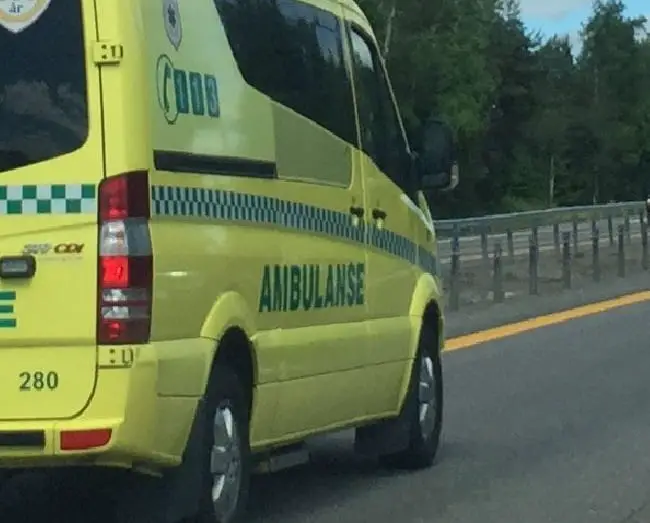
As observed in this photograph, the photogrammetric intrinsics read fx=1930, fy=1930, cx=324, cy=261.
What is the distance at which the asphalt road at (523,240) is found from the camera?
2275 centimetres

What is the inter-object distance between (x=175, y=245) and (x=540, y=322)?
546 inches

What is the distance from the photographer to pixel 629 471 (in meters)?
10.1

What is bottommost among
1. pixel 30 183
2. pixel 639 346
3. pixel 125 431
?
pixel 639 346

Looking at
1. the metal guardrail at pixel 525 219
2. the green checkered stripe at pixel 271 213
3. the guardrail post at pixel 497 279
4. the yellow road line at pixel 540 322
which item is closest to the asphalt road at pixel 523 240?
the metal guardrail at pixel 525 219

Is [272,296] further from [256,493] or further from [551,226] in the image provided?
[551,226]

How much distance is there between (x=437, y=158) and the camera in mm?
10305

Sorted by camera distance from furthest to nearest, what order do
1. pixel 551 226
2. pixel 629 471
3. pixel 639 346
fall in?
pixel 551 226, pixel 639 346, pixel 629 471

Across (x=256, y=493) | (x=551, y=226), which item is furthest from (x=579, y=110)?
(x=256, y=493)

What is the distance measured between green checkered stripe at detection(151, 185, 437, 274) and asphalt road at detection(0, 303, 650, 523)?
121cm

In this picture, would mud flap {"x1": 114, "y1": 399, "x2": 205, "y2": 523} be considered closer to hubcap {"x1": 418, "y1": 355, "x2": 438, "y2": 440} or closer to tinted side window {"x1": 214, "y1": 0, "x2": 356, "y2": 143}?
tinted side window {"x1": 214, "y1": 0, "x2": 356, "y2": 143}

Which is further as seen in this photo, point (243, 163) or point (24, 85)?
point (243, 163)

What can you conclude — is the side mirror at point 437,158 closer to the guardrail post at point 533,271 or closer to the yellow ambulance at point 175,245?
the yellow ambulance at point 175,245

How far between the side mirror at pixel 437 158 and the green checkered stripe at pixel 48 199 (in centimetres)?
373

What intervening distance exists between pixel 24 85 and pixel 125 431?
126 centimetres
